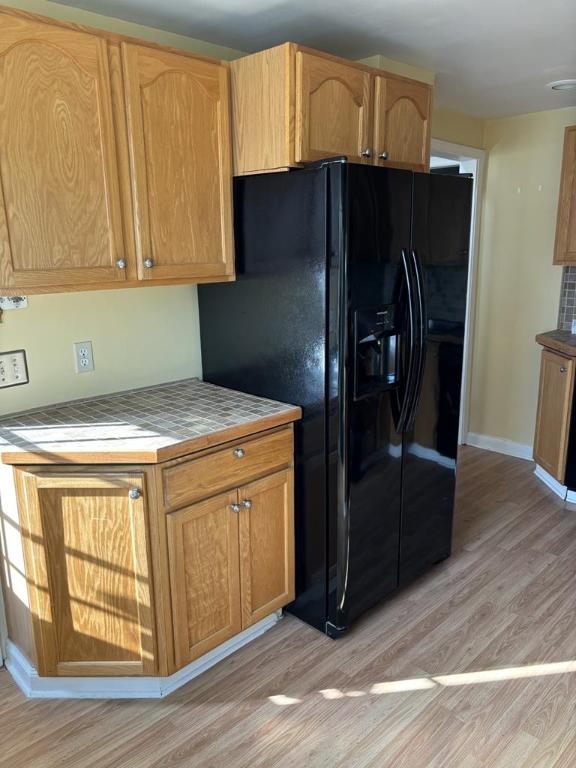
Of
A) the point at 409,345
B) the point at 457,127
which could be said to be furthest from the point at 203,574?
the point at 457,127

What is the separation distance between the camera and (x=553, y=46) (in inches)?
101

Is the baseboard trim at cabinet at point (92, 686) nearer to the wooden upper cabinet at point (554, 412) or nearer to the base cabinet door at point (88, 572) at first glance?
the base cabinet door at point (88, 572)

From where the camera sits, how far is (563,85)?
315 cm

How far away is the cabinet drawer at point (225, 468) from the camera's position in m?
1.94

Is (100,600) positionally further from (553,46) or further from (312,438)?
(553,46)

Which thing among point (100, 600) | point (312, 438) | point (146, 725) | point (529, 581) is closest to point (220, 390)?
Answer: point (312, 438)

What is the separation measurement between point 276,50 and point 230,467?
148cm

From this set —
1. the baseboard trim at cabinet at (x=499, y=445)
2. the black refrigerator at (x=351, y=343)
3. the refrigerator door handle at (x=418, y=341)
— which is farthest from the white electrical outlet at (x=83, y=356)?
the baseboard trim at cabinet at (x=499, y=445)

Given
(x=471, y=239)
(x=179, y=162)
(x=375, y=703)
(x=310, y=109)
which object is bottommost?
(x=375, y=703)

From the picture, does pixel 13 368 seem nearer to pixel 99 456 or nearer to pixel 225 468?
pixel 99 456

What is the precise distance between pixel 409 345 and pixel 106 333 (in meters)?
1.23

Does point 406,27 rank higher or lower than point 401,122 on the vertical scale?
higher

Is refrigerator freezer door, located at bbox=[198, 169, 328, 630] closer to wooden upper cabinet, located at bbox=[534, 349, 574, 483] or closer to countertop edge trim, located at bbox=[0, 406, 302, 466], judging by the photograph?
countertop edge trim, located at bbox=[0, 406, 302, 466]

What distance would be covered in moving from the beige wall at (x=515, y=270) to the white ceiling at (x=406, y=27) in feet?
3.22
